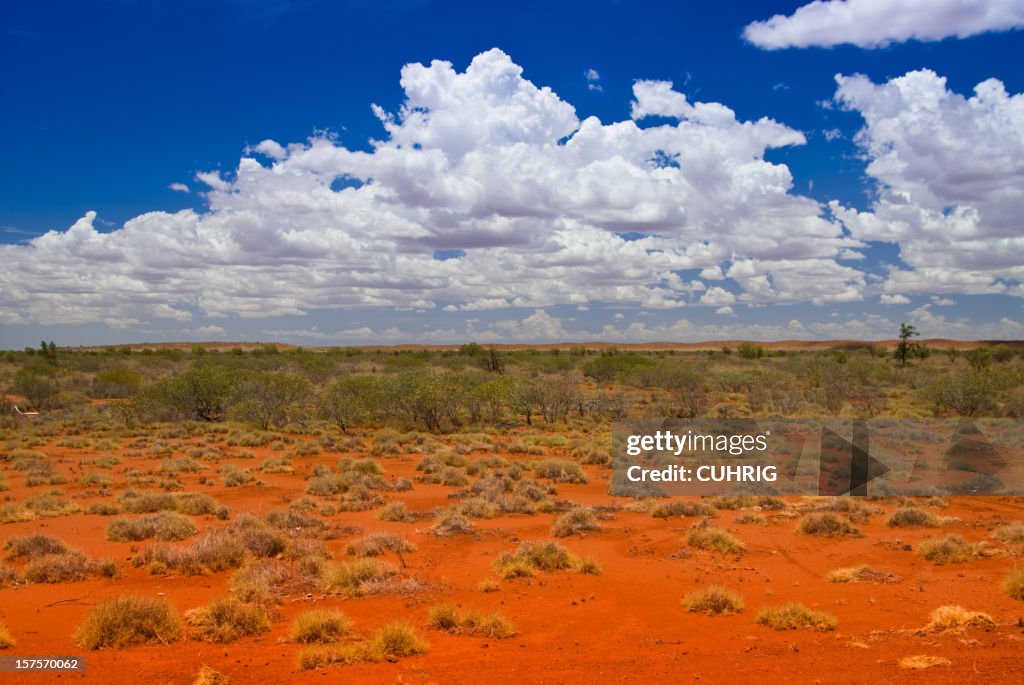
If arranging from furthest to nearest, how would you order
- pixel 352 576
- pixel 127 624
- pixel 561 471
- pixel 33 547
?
pixel 561 471
pixel 33 547
pixel 352 576
pixel 127 624

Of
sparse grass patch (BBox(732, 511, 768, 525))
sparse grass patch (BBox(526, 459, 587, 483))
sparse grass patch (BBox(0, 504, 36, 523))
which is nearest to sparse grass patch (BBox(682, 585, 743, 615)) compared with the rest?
sparse grass patch (BBox(732, 511, 768, 525))

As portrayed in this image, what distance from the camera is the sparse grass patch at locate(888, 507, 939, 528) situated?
15102 millimetres

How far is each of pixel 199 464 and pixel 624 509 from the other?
13994mm

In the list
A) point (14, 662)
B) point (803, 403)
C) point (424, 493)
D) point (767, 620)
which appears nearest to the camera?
point (14, 662)

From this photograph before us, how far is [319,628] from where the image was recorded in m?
8.69

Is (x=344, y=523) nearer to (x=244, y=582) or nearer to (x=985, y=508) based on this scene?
(x=244, y=582)

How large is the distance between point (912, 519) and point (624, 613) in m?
8.60

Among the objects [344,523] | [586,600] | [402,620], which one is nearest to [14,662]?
[402,620]

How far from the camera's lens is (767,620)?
9438 mm

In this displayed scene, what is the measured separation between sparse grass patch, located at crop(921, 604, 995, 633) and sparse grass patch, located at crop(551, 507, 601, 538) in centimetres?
718

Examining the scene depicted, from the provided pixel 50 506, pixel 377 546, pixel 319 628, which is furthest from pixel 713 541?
pixel 50 506

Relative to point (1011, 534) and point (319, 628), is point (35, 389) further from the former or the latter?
point (1011, 534)
